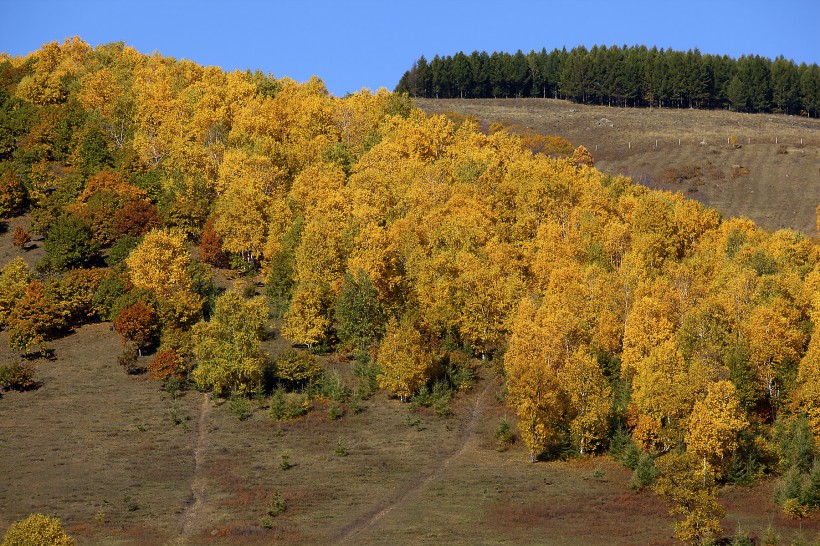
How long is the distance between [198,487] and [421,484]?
19.1 metres

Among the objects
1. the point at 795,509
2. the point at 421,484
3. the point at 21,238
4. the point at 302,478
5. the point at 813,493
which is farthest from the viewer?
the point at 21,238

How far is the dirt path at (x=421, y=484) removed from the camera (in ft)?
298

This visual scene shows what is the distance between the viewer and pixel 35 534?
7531 centimetres

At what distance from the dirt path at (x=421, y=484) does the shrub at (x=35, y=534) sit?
21.6 m

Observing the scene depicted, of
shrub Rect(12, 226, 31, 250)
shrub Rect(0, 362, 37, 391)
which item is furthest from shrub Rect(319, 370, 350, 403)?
shrub Rect(12, 226, 31, 250)

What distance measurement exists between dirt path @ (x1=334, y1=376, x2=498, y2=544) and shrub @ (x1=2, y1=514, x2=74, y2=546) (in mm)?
21585

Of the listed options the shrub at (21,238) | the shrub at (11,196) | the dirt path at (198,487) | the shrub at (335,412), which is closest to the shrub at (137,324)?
the dirt path at (198,487)

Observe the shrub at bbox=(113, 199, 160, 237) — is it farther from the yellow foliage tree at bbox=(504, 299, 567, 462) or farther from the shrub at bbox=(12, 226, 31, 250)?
the yellow foliage tree at bbox=(504, 299, 567, 462)

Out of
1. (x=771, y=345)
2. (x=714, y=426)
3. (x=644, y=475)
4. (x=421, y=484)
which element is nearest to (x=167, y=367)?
(x=421, y=484)

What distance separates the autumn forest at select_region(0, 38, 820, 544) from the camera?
10600cm

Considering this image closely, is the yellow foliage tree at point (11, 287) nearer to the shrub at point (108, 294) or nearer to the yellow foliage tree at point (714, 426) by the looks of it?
the shrub at point (108, 294)

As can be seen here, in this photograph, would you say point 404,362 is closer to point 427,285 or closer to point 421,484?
point 427,285

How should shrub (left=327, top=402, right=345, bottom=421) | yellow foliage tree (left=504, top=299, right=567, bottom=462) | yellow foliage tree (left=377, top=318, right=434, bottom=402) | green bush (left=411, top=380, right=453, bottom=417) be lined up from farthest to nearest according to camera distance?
yellow foliage tree (left=377, top=318, right=434, bottom=402)
green bush (left=411, top=380, right=453, bottom=417)
shrub (left=327, top=402, right=345, bottom=421)
yellow foliage tree (left=504, top=299, right=567, bottom=462)

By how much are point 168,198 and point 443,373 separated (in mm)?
56566
